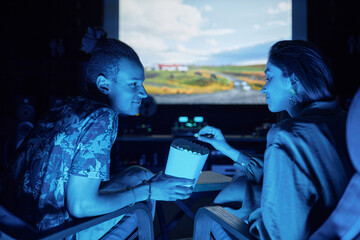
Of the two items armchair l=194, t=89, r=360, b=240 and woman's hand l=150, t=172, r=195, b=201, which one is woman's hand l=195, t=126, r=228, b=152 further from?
armchair l=194, t=89, r=360, b=240

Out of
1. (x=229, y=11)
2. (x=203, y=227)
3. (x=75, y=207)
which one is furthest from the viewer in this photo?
(x=229, y=11)

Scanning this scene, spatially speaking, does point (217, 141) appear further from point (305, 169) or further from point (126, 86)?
point (305, 169)

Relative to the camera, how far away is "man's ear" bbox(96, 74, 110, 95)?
976 mm

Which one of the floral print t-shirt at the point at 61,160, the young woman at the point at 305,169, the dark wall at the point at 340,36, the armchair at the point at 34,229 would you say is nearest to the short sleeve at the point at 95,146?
Result: the floral print t-shirt at the point at 61,160

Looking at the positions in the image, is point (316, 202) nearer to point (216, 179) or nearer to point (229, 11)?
point (216, 179)

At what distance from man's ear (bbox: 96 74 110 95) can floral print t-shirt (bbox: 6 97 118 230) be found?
10 cm

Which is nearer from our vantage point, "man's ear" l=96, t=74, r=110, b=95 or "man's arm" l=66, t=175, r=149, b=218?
"man's arm" l=66, t=175, r=149, b=218

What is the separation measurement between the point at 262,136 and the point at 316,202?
2819 mm

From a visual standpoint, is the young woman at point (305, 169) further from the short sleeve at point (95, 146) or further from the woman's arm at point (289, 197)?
the short sleeve at point (95, 146)

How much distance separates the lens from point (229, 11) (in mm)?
3590

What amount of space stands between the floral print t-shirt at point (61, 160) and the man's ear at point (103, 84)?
101mm

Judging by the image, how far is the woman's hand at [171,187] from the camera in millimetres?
874

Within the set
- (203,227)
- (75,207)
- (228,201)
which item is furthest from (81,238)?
(228,201)

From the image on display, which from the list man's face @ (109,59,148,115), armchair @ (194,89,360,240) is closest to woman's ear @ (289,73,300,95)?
armchair @ (194,89,360,240)
